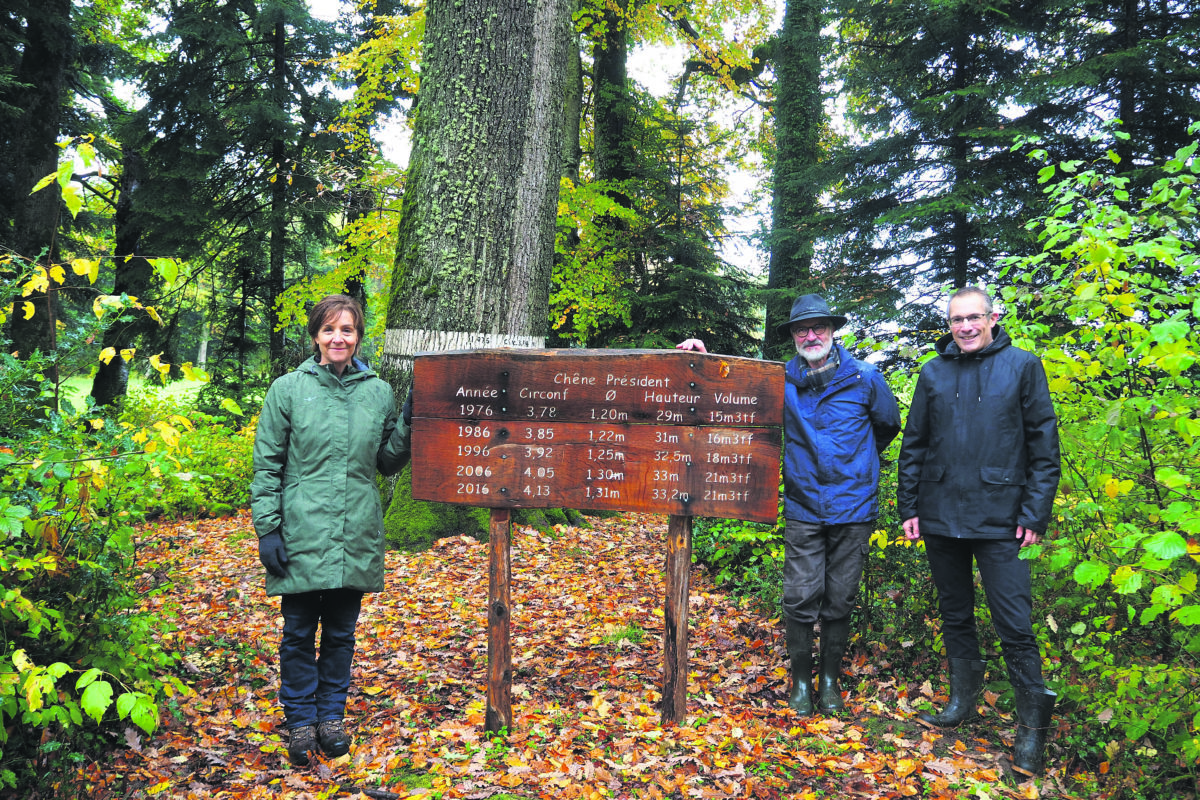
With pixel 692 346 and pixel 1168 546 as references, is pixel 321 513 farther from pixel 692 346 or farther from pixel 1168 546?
pixel 1168 546

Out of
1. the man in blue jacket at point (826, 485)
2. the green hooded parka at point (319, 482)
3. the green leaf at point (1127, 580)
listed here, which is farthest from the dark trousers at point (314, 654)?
the green leaf at point (1127, 580)

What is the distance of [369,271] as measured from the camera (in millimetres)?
13531

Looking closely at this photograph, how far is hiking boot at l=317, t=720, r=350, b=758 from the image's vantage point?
3.42 meters

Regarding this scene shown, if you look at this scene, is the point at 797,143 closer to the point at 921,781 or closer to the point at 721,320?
the point at 721,320

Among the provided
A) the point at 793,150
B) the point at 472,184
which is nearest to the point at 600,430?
the point at 472,184

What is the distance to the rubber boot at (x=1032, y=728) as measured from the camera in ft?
11.0

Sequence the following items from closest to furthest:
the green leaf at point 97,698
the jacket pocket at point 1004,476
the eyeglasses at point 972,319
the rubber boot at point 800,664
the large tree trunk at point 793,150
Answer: the green leaf at point 97,698, the jacket pocket at point 1004,476, the eyeglasses at point 972,319, the rubber boot at point 800,664, the large tree trunk at point 793,150

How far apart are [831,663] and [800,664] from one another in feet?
0.63

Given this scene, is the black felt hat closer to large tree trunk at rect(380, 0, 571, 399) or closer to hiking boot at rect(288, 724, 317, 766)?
large tree trunk at rect(380, 0, 571, 399)

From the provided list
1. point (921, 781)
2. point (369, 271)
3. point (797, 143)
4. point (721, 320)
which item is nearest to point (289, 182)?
point (369, 271)

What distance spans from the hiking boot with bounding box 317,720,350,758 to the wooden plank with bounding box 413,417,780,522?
4.05 feet

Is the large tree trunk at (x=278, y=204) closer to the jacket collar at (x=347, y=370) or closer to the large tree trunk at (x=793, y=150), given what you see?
the large tree trunk at (x=793, y=150)

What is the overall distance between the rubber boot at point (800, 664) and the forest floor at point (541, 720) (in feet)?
0.24

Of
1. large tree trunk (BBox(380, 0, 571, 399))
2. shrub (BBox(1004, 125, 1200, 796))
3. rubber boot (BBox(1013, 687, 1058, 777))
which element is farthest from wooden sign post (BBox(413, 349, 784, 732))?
large tree trunk (BBox(380, 0, 571, 399))
